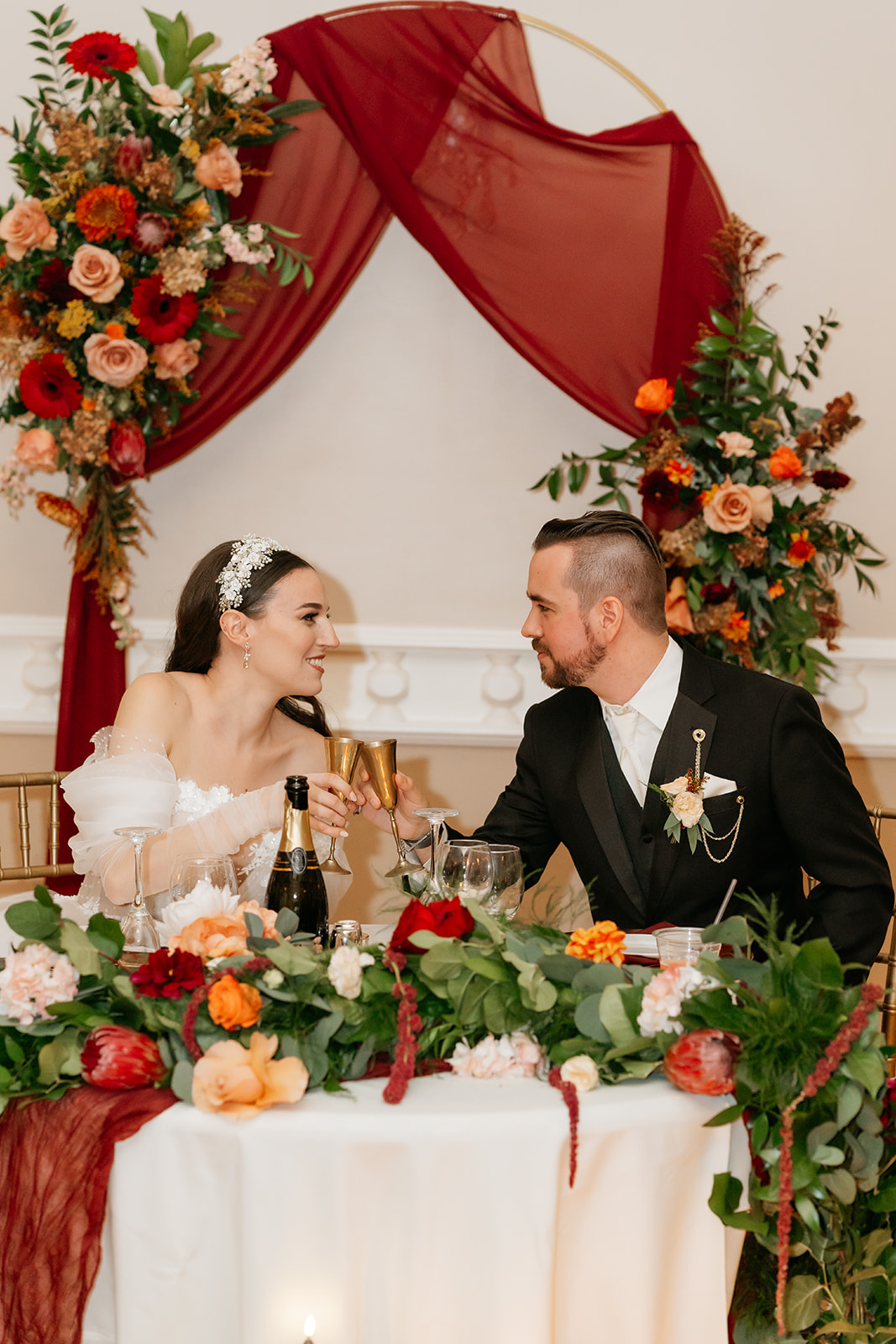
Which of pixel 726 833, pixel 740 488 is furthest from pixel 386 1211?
pixel 740 488

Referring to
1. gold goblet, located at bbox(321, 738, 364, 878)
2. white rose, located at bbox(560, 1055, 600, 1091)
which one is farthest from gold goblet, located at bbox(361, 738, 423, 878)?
white rose, located at bbox(560, 1055, 600, 1091)

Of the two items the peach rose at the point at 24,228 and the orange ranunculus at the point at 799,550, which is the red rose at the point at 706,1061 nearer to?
the orange ranunculus at the point at 799,550

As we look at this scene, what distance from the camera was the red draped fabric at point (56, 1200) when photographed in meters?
1.44

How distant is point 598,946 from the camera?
1566 millimetres

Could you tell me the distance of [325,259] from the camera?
3766 millimetres

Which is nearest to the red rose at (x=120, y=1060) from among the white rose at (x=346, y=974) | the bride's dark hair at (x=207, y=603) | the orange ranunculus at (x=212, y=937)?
the orange ranunculus at (x=212, y=937)

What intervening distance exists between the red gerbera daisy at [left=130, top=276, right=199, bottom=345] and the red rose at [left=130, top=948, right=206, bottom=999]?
8.07 feet

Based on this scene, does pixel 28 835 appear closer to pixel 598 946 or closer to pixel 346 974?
pixel 346 974

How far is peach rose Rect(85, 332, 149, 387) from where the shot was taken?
3418 millimetres

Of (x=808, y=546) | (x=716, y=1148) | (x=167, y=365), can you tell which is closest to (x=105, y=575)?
(x=167, y=365)

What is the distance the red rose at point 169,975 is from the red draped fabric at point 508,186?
2.64 m

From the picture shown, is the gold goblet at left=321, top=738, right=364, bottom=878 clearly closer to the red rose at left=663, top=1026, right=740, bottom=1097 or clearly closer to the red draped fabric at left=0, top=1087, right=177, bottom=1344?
the red draped fabric at left=0, top=1087, right=177, bottom=1344

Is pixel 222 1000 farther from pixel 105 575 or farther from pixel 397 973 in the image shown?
pixel 105 575

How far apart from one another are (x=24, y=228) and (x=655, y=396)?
1900 mm
